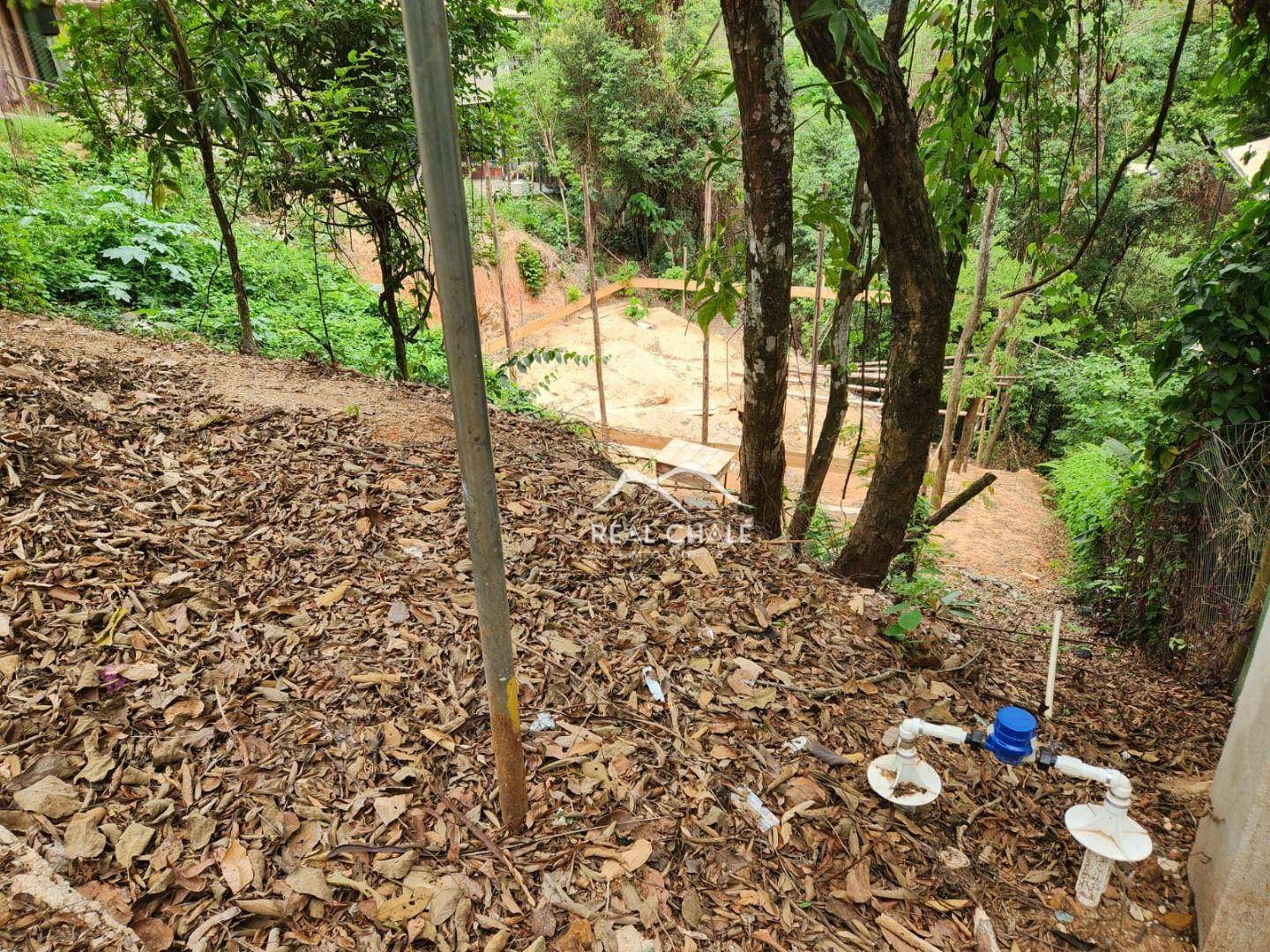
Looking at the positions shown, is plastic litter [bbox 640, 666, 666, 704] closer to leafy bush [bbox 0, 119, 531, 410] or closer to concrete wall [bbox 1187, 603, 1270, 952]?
concrete wall [bbox 1187, 603, 1270, 952]

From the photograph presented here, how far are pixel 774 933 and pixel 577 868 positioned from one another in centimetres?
53

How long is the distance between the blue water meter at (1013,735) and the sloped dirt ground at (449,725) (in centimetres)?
35

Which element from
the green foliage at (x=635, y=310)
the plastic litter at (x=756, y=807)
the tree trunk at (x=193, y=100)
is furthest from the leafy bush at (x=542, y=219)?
the plastic litter at (x=756, y=807)

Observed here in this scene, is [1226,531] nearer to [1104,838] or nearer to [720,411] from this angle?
[1104,838]

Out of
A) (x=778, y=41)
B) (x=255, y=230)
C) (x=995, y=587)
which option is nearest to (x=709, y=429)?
(x=995, y=587)

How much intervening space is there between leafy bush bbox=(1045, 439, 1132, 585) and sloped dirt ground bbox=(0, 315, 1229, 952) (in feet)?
10.9

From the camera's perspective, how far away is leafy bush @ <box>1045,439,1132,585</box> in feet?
20.7

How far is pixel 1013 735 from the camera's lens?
1.91 m

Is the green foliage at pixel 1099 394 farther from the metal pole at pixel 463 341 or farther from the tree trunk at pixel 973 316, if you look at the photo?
the metal pole at pixel 463 341

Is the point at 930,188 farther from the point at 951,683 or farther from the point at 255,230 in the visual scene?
the point at 255,230

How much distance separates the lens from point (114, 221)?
7.57 meters

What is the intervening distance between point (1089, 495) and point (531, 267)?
14.8 meters

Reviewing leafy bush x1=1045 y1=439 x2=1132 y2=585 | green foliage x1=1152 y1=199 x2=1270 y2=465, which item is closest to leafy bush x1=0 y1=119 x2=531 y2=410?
green foliage x1=1152 y1=199 x2=1270 y2=465

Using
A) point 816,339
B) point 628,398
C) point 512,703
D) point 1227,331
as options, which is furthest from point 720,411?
point 512,703
